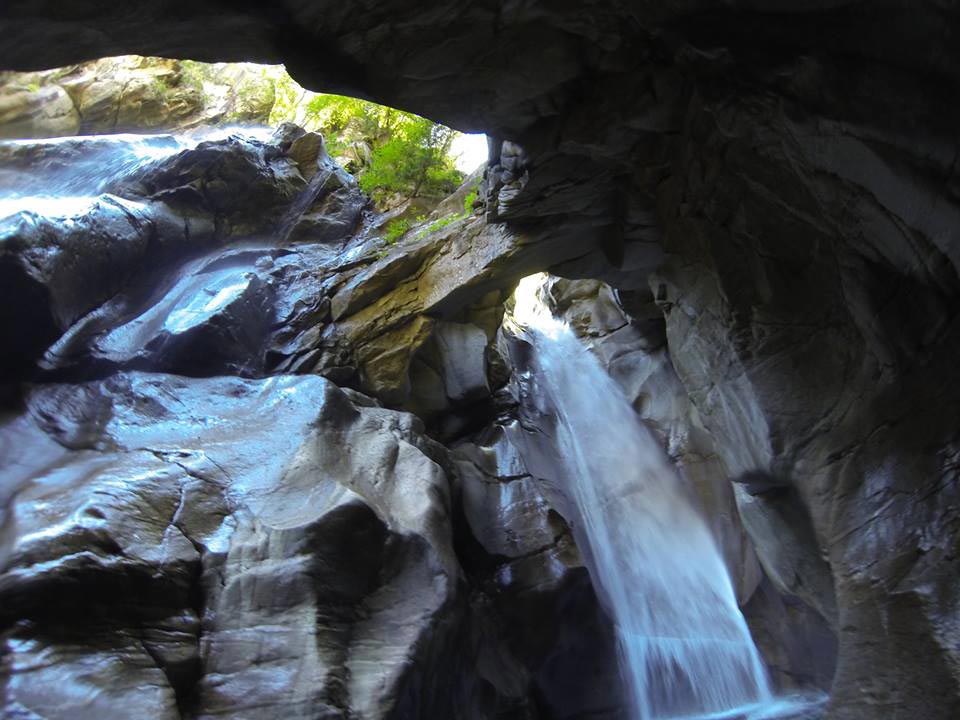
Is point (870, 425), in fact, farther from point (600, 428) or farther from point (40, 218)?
point (40, 218)

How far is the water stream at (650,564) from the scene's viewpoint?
28.5 ft

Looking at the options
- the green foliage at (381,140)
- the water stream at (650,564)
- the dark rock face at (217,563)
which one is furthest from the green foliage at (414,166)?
the dark rock face at (217,563)

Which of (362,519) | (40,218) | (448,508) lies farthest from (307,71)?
(40,218)

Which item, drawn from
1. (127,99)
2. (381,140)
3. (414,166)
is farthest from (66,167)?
(381,140)

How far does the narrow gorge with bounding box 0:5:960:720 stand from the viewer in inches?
160

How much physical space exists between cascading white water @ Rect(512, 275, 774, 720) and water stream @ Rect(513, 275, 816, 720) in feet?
0.05

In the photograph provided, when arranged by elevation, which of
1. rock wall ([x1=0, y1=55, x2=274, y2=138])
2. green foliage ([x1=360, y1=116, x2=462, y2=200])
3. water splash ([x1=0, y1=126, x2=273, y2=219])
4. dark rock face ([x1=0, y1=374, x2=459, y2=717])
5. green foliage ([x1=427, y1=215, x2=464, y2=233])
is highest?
rock wall ([x1=0, y1=55, x2=274, y2=138])

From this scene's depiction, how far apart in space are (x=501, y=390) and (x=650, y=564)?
3.72 metres

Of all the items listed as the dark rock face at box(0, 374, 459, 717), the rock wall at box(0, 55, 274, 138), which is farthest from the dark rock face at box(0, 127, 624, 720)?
the rock wall at box(0, 55, 274, 138)

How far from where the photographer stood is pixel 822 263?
5645 mm

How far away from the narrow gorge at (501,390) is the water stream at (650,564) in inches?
2.0

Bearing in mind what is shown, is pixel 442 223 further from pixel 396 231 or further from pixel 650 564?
pixel 650 564

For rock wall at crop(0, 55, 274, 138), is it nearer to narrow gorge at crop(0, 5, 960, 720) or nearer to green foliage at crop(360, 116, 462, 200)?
narrow gorge at crop(0, 5, 960, 720)

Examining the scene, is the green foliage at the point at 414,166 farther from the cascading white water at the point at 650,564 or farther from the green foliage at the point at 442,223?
the cascading white water at the point at 650,564
